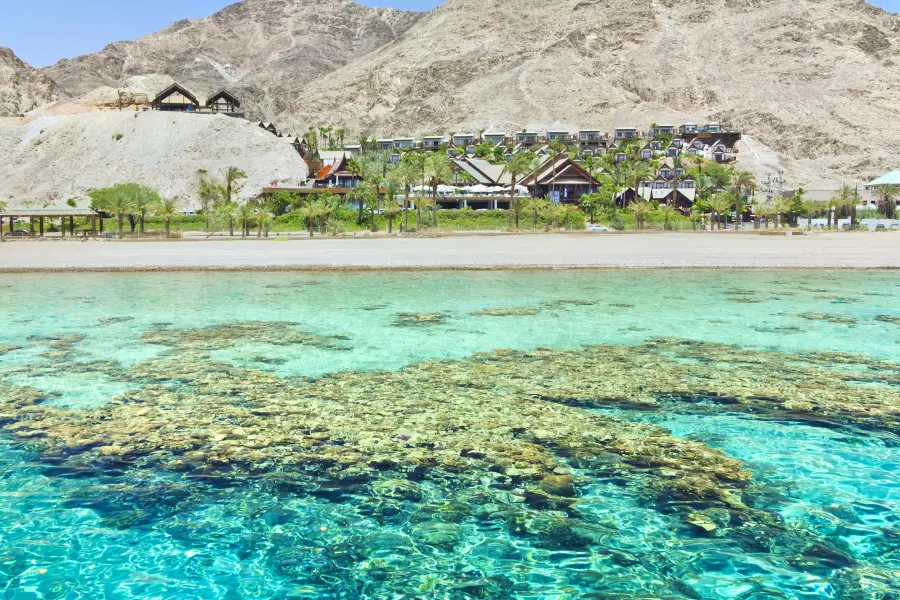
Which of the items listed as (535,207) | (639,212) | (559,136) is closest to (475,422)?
(535,207)

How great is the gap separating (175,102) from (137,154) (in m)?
25.5

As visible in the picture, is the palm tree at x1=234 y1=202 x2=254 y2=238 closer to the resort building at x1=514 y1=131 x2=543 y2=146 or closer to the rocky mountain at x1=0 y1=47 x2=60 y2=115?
the resort building at x1=514 y1=131 x2=543 y2=146

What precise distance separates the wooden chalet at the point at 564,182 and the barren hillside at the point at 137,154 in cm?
3609

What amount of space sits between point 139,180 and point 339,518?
110 m

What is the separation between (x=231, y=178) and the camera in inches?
3312

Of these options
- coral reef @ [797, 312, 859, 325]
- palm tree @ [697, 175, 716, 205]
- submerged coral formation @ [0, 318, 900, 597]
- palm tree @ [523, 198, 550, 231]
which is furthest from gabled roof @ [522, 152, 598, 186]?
submerged coral formation @ [0, 318, 900, 597]

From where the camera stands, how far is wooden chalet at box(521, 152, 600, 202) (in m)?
91.8

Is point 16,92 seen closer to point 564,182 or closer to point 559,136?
point 559,136

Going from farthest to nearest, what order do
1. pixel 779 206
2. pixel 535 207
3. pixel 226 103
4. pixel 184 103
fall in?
pixel 226 103, pixel 184 103, pixel 779 206, pixel 535 207

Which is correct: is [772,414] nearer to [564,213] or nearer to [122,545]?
[122,545]

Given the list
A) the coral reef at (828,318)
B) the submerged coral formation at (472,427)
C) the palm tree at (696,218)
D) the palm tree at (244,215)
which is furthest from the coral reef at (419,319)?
the palm tree at (696,218)

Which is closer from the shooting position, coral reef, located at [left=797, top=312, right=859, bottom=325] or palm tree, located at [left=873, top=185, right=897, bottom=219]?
coral reef, located at [left=797, top=312, right=859, bottom=325]

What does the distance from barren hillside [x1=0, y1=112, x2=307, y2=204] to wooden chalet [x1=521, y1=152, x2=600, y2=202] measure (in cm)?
3609

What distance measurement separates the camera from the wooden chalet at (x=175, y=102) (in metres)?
127
